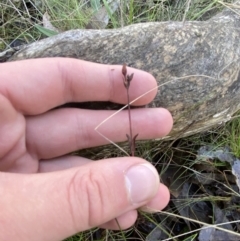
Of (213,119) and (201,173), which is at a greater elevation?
(213,119)

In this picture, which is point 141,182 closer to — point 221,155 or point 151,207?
point 151,207

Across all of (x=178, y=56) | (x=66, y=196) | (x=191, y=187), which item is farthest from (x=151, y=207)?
(x=178, y=56)

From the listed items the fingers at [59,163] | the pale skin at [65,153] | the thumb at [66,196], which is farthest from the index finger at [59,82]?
the thumb at [66,196]

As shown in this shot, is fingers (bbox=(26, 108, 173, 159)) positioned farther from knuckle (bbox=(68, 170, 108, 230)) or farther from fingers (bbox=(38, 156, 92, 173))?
knuckle (bbox=(68, 170, 108, 230))

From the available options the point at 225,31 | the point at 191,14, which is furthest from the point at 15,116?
the point at 191,14

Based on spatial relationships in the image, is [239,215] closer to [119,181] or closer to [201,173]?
[201,173]

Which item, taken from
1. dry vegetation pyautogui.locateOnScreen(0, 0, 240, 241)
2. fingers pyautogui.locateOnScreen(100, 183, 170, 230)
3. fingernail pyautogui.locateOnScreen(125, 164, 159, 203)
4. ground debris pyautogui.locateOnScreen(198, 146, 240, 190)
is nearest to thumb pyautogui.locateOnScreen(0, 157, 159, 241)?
fingernail pyautogui.locateOnScreen(125, 164, 159, 203)
